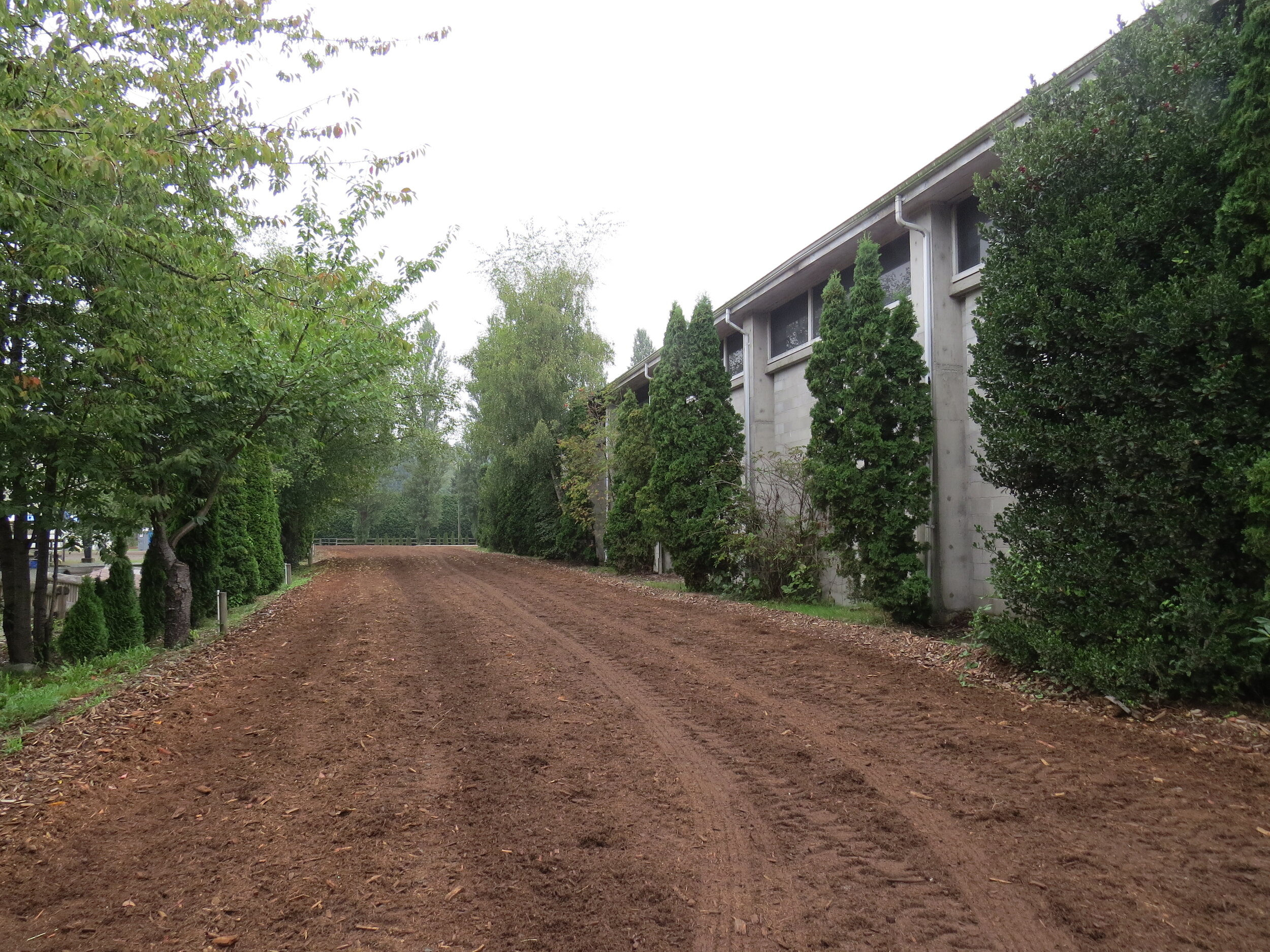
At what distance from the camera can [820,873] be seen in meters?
2.77

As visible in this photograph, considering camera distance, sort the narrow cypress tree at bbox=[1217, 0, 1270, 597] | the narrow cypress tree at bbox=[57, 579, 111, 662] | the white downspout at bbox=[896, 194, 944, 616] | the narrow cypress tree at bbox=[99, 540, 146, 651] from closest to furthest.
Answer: the narrow cypress tree at bbox=[1217, 0, 1270, 597]
the narrow cypress tree at bbox=[57, 579, 111, 662]
the white downspout at bbox=[896, 194, 944, 616]
the narrow cypress tree at bbox=[99, 540, 146, 651]

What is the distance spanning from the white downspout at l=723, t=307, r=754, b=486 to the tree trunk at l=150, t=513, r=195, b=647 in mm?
8508

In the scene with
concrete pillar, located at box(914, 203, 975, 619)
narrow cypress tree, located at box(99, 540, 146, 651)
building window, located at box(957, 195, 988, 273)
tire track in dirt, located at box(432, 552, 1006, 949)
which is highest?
building window, located at box(957, 195, 988, 273)

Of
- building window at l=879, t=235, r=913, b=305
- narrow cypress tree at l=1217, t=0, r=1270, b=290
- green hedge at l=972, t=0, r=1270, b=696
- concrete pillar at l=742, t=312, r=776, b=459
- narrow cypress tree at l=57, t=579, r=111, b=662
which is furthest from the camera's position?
concrete pillar at l=742, t=312, r=776, b=459

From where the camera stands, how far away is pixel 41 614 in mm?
9227

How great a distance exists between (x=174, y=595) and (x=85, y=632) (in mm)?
964

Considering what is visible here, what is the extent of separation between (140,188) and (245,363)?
136 inches

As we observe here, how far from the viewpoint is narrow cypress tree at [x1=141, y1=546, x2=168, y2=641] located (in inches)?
372

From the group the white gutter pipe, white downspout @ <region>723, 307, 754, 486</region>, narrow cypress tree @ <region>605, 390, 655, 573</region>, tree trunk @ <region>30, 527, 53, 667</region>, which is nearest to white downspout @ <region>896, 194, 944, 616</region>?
the white gutter pipe

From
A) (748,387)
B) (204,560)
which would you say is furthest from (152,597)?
(748,387)

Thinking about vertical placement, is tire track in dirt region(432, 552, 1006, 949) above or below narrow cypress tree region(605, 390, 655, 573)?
below

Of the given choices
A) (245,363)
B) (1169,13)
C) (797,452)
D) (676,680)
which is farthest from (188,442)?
(1169,13)

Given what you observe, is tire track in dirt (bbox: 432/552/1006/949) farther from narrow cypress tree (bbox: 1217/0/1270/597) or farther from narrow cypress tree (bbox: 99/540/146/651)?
narrow cypress tree (bbox: 99/540/146/651)

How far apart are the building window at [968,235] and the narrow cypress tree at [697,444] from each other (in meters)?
4.79
